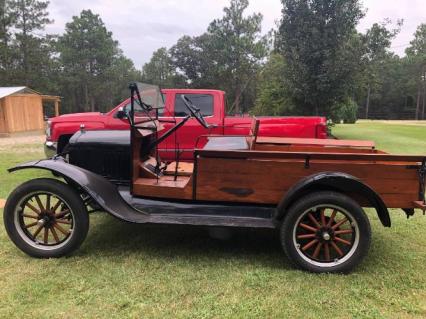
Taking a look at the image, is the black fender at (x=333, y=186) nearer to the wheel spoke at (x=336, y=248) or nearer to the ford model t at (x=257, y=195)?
the ford model t at (x=257, y=195)

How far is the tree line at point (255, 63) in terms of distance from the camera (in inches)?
570

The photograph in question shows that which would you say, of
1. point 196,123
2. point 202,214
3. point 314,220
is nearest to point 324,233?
point 314,220

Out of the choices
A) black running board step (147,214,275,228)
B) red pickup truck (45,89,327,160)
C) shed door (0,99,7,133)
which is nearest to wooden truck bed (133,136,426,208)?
black running board step (147,214,275,228)

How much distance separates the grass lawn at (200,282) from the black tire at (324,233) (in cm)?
11

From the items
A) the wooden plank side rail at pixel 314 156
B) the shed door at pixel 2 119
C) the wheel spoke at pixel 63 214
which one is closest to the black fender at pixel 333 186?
the wooden plank side rail at pixel 314 156

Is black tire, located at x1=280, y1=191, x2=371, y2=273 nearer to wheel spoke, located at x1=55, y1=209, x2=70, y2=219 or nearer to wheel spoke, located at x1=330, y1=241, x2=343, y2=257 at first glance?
wheel spoke, located at x1=330, y1=241, x2=343, y2=257

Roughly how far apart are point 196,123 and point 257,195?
13.7 ft

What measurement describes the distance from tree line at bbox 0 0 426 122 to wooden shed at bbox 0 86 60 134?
39.0 feet

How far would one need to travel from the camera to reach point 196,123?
7.48 metres

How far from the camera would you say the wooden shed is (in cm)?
1842

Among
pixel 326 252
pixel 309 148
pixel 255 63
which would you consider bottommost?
pixel 326 252

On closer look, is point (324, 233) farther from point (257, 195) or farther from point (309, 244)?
point (257, 195)

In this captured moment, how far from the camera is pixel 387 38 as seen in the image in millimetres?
14719

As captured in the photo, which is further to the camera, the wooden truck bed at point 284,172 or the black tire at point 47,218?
the black tire at point 47,218
